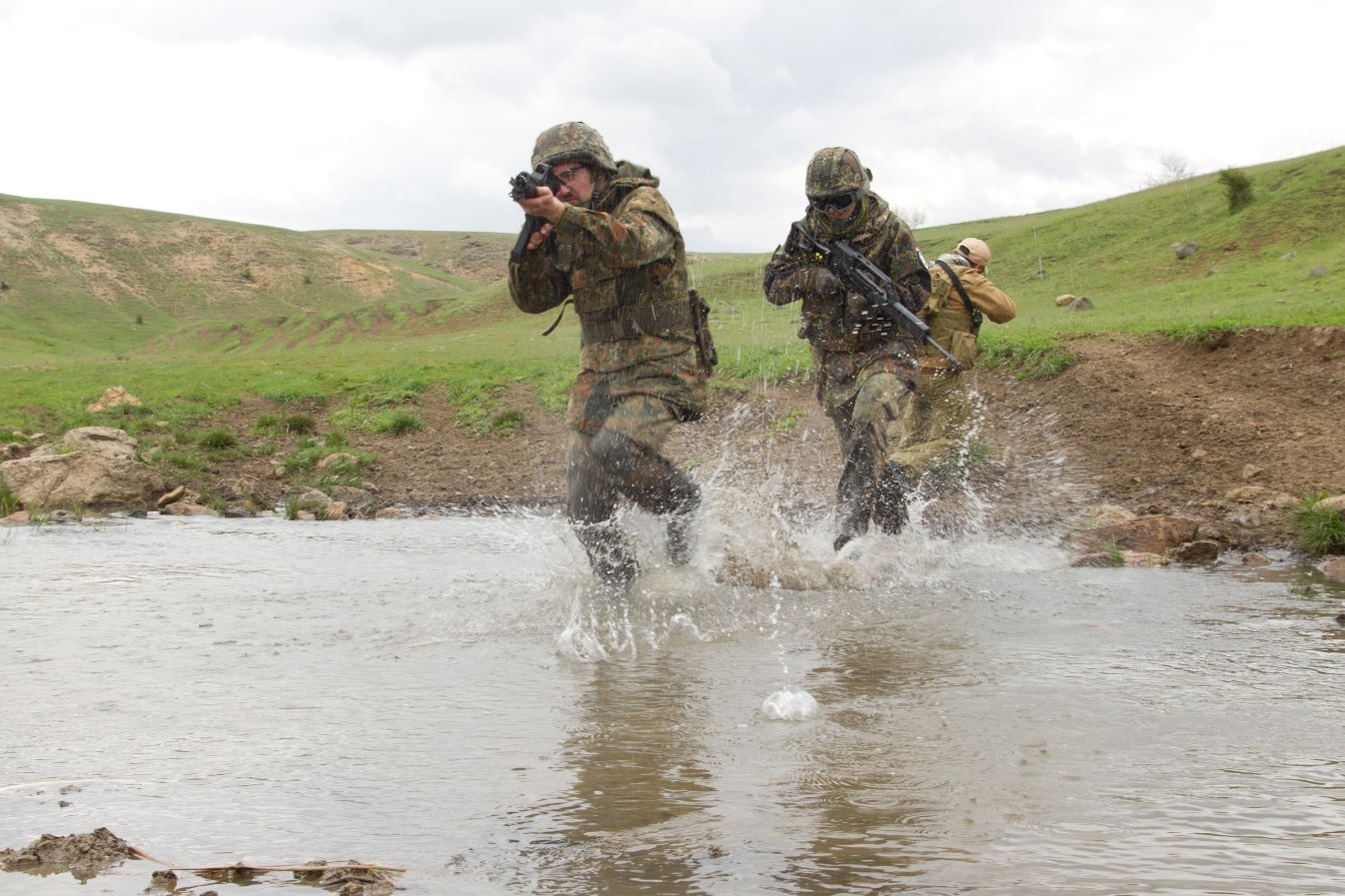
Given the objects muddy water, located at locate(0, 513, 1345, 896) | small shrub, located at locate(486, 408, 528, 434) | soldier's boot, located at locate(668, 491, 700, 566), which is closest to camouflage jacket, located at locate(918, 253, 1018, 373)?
muddy water, located at locate(0, 513, 1345, 896)

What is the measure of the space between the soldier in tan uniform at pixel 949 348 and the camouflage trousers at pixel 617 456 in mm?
2832

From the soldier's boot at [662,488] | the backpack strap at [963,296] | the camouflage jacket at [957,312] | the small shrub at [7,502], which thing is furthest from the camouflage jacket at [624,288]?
the small shrub at [7,502]

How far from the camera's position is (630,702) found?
3.87m

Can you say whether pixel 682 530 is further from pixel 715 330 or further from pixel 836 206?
pixel 715 330

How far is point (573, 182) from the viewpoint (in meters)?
5.73

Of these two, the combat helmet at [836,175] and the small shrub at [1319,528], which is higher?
the combat helmet at [836,175]

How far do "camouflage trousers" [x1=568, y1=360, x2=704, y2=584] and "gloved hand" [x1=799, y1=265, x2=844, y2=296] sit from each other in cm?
149

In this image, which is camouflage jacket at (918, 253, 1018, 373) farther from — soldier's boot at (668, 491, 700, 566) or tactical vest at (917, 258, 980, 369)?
soldier's boot at (668, 491, 700, 566)

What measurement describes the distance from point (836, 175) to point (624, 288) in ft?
6.17

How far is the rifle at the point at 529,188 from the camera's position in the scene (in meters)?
5.13

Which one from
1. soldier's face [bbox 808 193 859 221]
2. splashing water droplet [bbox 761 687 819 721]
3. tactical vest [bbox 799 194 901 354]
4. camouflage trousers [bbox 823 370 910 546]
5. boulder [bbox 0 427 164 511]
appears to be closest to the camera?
splashing water droplet [bbox 761 687 819 721]

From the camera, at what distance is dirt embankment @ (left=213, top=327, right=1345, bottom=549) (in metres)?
9.34

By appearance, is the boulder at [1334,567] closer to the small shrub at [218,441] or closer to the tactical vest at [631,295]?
the tactical vest at [631,295]

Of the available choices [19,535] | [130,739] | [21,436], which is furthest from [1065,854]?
[21,436]
